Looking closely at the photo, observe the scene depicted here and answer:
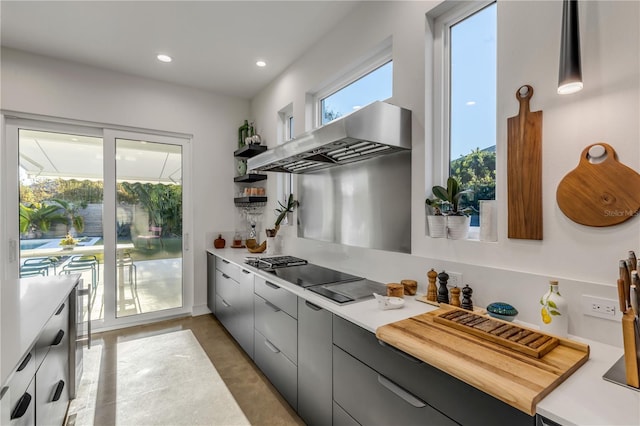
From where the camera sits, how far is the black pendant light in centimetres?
109

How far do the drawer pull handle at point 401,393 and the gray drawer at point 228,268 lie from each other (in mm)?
1915

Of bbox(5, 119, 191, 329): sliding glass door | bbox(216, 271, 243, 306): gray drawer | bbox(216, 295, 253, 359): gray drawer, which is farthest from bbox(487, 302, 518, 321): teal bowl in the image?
bbox(5, 119, 191, 329): sliding glass door

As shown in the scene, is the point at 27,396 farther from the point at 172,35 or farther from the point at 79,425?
the point at 172,35

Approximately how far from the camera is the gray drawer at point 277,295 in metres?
1.95

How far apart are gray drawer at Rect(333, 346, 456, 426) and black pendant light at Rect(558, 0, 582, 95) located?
1.26 m

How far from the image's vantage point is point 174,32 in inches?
106

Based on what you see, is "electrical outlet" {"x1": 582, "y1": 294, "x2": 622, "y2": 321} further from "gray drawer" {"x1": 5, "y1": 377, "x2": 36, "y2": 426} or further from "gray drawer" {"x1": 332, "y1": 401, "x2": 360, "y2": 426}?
"gray drawer" {"x1": 5, "y1": 377, "x2": 36, "y2": 426}

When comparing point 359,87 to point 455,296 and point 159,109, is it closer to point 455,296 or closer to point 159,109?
point 455,296

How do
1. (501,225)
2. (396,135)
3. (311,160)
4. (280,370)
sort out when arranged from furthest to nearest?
(311,160) → (280,370) → (396,135) → (501,225)

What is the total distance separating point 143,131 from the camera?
364 cm

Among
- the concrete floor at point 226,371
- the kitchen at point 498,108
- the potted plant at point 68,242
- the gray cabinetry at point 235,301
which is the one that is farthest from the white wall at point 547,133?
the potted plant at point 68,242

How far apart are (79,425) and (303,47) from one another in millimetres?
3407

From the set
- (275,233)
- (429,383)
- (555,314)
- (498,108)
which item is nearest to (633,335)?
(555,314)

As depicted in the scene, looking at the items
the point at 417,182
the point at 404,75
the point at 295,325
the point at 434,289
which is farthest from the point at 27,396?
the point at 404,75
